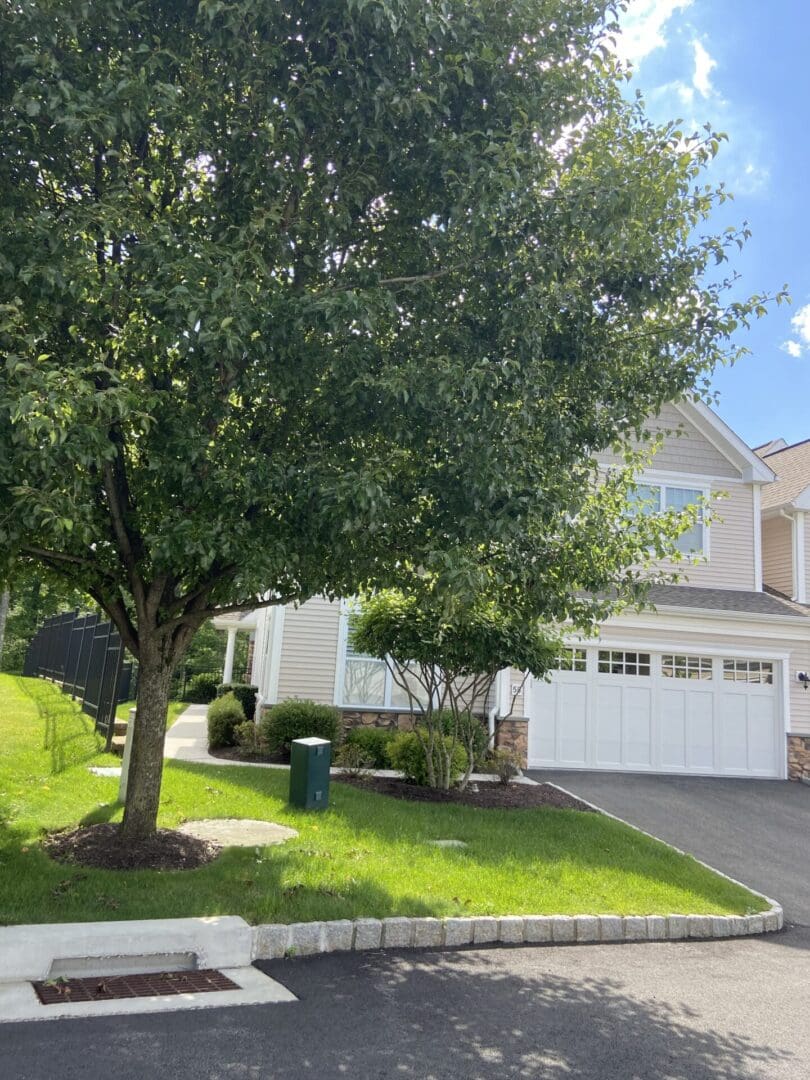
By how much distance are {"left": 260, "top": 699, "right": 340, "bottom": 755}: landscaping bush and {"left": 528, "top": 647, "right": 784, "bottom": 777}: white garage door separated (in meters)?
3.73

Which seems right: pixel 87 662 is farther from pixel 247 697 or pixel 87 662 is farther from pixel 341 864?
pixel 341 864

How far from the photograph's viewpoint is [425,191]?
265 inches

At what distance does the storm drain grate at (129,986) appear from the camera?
15.3 ft

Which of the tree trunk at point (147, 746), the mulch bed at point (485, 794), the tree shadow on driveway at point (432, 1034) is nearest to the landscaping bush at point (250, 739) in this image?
the mulch bed at point (485, 794)

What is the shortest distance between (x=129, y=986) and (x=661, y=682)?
12305 mm

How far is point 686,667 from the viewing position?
15.6 metres

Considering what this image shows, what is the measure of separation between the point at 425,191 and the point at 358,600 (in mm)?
7275

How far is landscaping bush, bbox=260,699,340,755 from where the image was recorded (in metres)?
13.2

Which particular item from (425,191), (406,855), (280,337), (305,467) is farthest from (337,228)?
(406,855)

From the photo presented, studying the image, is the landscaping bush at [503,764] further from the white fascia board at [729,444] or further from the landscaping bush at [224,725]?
Answer: the white fascia board at [729,444]

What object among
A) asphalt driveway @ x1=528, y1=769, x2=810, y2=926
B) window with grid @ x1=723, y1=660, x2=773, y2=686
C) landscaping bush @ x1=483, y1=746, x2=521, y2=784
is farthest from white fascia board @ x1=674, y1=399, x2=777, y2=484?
landscaping bush @ x1=483, y1=746, x2=521, y2=784

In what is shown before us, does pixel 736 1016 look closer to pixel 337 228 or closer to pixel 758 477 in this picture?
pixel 337 228

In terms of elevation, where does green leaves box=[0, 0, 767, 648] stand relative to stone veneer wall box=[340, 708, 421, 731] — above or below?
above

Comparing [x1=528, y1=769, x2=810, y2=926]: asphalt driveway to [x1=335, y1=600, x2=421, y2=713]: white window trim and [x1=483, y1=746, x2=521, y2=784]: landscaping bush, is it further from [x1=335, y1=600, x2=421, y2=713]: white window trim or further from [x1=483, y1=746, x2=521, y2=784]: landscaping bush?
[x1=335, y1=600, x2=421, y2=713]: white window trim
